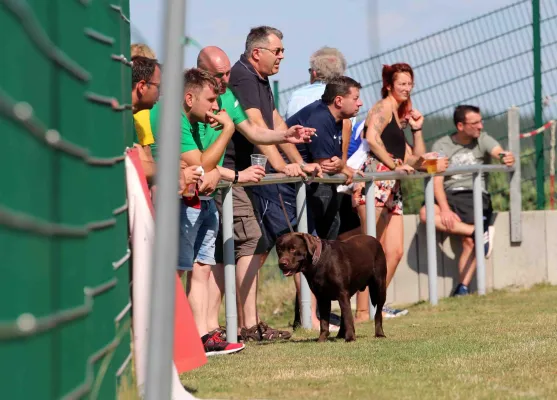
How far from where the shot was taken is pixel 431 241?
35.9ft

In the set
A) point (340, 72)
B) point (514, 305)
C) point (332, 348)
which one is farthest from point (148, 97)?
point (514, 305)

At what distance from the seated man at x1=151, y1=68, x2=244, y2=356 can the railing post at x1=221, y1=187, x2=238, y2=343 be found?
371 mm

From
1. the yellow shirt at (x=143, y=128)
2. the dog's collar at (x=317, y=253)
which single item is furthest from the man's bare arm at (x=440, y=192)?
the yellow shirt at (x=143, y=128)

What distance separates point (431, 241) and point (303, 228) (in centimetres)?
231

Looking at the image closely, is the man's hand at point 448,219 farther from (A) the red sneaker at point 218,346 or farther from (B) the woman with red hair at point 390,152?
(A) the red sneaker at point 218,346

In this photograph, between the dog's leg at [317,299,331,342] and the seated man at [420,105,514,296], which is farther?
the seated man at [420,105,514,296]

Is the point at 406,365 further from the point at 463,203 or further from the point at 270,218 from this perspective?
the point at 463,203

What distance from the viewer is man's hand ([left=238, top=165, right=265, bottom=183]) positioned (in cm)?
791

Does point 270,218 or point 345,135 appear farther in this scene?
point 345,135

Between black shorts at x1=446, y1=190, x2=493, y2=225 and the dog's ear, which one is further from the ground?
black shorts at x1=446, y1=190, x2=493, y2=225

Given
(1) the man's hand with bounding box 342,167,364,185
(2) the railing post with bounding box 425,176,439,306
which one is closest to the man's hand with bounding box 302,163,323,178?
(1) the man's hand with bounding box 342,167,364,185

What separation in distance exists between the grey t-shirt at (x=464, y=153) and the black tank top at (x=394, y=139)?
1.57 metres

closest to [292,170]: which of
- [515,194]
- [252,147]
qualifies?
[252,147]

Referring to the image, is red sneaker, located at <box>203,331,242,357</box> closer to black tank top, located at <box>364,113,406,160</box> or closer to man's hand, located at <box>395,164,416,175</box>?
man's hand, located at <box>395,164,416,175</box>
